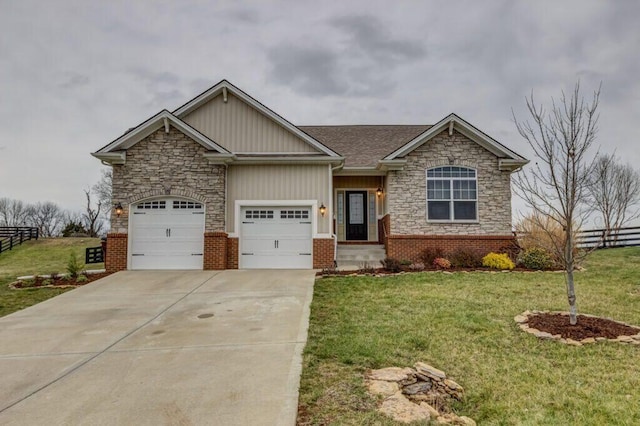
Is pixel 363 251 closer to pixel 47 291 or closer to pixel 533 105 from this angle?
pixel 533 105

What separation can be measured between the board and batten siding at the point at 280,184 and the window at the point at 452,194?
4.28 meters

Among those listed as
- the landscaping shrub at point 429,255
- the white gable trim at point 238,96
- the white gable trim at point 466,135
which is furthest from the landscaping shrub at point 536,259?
the white gable trim at point 238,96

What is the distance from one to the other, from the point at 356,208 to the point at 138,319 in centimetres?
1158

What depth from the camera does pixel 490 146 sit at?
14141 mm

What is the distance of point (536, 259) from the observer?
12312 mm

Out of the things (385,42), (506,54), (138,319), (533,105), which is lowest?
(138,319)

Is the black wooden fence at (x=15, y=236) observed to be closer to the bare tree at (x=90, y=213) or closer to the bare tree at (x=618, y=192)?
the bare tree at (x=90, y=213)

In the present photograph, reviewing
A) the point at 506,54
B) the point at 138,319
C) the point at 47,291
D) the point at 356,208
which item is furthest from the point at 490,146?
the point at 47,291

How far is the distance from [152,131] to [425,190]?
10559 mm

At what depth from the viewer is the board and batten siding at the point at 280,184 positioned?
13367 millimetres

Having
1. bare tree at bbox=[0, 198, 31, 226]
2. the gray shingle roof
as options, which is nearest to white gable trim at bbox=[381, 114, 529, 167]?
the gray shingle roof

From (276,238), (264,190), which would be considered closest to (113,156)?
(264,190)

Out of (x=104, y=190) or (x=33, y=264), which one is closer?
(x=33, y=264)

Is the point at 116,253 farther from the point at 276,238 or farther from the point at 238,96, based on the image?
the point at 238,96
